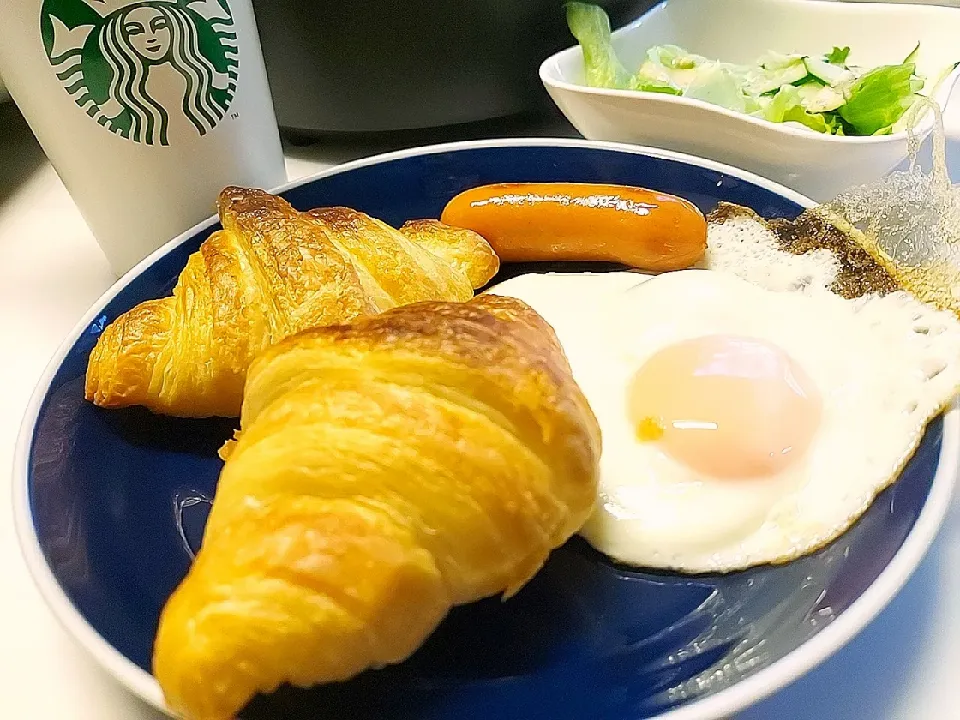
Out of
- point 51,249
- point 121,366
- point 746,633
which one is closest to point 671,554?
point 746,633

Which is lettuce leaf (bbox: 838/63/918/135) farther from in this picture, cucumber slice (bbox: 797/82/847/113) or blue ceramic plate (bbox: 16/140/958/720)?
→ blue ceramic plate (bbox: 16/140/958/720)

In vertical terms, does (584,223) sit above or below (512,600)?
above

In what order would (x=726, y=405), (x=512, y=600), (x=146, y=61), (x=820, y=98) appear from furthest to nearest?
1. (x=820, y=98)
2. (x=146, y=61)
3. (x=726, y=405)
4. (x=512, y=600)

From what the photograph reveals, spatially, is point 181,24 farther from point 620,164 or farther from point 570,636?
point 570,636

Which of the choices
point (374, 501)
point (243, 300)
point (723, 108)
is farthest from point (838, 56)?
point (374, 501)

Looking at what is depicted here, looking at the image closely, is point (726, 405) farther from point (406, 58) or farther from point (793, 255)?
point (406, 58)

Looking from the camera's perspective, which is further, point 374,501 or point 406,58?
point 406,58

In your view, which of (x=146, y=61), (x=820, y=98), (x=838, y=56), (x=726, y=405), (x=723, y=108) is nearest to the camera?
(x=726, y=405)

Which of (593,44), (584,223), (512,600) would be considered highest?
(593,44)

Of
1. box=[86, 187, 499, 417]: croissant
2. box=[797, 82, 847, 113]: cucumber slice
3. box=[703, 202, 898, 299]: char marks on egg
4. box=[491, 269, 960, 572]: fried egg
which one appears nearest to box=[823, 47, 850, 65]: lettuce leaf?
box=[797, 82, 847, 113]: cucumber slice
